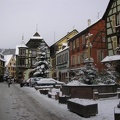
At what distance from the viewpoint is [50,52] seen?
233 feet

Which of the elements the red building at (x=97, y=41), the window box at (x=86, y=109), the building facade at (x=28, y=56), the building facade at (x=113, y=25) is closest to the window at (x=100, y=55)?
the red building at (x=97, y=41)

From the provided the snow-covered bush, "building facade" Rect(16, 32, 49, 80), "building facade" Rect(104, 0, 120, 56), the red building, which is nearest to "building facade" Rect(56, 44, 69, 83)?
the snow-covered bush

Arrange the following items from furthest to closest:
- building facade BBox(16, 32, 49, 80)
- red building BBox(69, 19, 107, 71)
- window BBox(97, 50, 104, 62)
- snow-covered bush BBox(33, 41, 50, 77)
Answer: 1. building facade BBox(16, 32, 49, 80)
2. snow-covered bush BBox(33, 41, 50, 77)
3. window BBox(97, 50, 104, 62)
4. red building BBox(69, 19, 107, 71)

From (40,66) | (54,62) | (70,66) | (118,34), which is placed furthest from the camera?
(54,62)

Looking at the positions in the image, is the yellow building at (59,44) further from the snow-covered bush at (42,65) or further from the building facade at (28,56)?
the building facade at (28,56)

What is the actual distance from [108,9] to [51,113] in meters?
23.6

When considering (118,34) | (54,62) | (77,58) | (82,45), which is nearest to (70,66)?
(77,58)

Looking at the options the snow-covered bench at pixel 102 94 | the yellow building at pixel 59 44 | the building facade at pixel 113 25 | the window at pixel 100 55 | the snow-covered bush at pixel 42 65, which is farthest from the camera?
the yellow building at pixel 59 44

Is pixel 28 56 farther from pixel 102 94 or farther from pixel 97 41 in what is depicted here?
pixel 102 94

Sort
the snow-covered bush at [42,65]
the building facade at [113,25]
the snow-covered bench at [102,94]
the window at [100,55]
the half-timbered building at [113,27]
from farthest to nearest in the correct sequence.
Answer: the snow-covered bush at [42,65] < the window at [100,55] < the building facade at [113,25] < the half-timbered building at [113,27] < the snow-covered bench at [102,94]

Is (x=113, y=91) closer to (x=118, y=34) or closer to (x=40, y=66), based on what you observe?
(x=118, y=34)

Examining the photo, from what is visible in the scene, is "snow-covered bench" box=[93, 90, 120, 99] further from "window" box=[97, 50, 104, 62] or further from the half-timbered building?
"window" box=[97, 50, 104, 62]

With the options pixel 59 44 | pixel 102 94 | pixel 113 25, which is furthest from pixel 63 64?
pixel 102 94

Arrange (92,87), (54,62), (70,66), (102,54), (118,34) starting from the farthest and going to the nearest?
(54,62) < (70,66) < (102,54) < (118,34) < (92,87)
